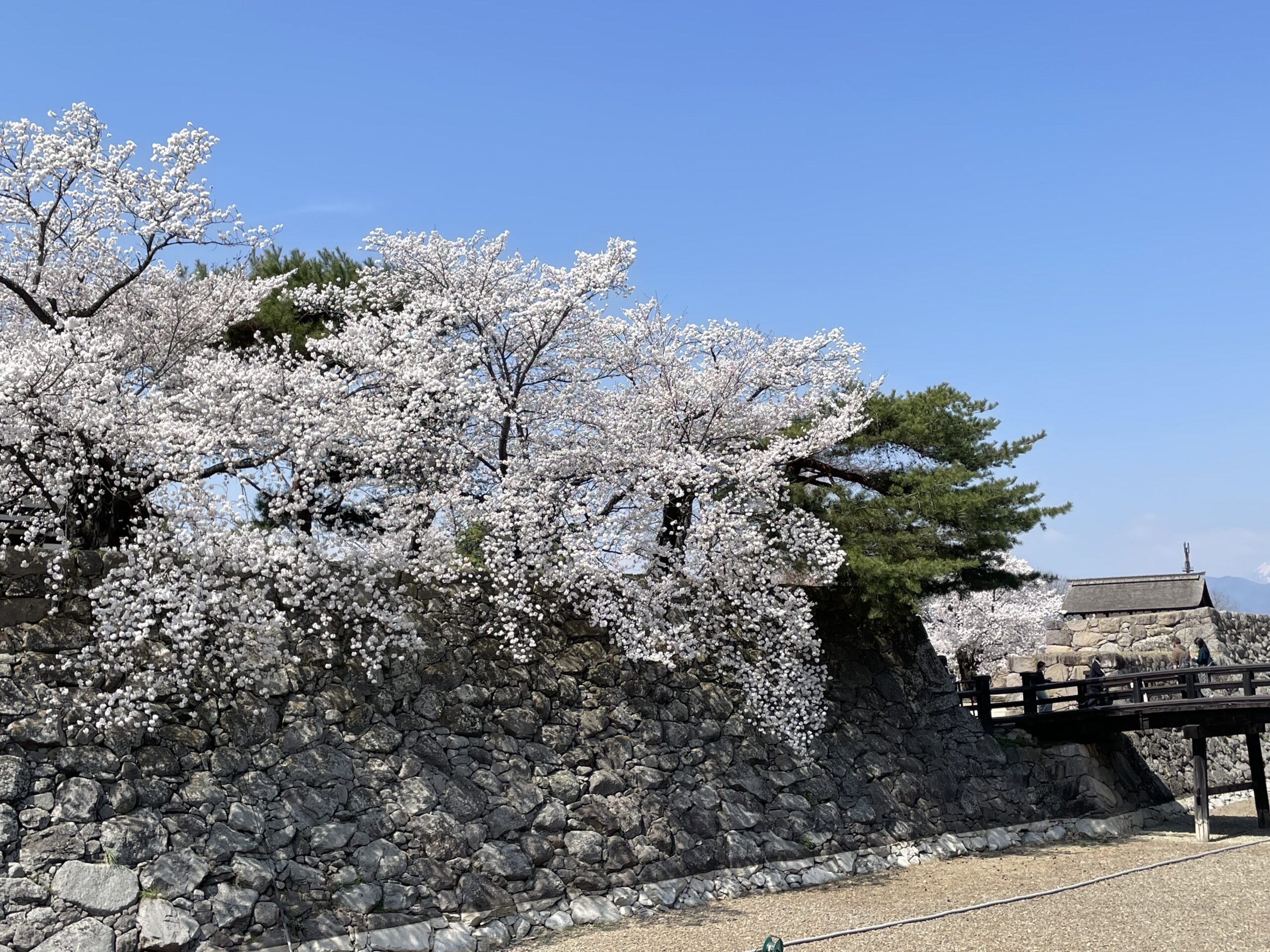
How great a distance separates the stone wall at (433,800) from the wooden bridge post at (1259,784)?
610 centimetres

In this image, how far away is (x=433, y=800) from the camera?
459 inches

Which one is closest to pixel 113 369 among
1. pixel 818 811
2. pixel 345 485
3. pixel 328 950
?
pixel 345 485

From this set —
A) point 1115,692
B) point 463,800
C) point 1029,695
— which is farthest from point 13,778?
point 1115,692

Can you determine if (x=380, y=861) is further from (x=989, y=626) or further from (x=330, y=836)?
(x=989, y=626)

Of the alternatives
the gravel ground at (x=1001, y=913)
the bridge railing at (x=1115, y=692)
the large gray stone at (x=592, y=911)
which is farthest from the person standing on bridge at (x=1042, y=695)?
the large gray stone at (x=592, y=911)

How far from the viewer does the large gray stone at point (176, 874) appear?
9.78 meters

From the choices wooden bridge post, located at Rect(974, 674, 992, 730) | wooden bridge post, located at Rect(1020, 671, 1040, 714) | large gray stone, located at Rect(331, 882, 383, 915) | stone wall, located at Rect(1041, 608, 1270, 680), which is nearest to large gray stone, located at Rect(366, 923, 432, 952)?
large gray stone, located at Rect(331, 882, 383, 915)

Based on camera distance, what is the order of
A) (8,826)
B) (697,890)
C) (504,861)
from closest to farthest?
(8,826) → (504,861) → (697,890)

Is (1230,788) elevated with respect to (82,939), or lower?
lower

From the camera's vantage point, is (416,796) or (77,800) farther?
(416,796)

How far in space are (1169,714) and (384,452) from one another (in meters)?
13.6

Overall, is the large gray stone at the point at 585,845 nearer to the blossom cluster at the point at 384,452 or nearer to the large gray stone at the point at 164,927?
the blossom cluster at the point at 384,452

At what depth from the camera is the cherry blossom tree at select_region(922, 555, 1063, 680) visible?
28828mm

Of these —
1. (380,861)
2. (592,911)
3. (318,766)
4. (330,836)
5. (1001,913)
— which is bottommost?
(1001,913)
